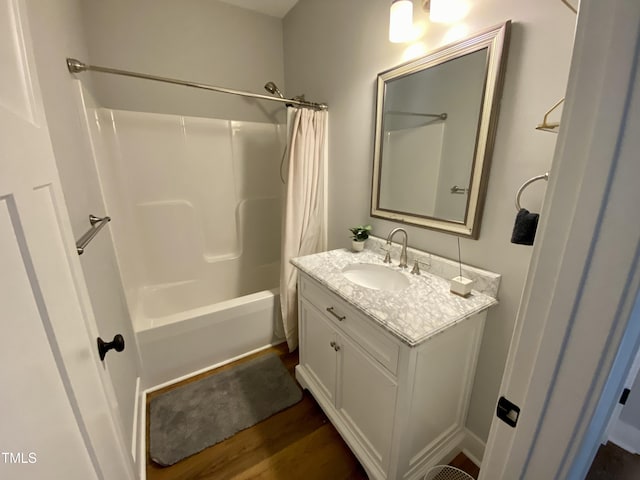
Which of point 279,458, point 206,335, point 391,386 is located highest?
point 391,386

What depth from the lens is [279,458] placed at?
1247 mm

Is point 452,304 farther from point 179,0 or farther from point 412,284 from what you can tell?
point 179,0

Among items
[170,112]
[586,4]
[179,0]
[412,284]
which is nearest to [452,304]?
[412,284]

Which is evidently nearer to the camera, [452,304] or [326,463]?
[452,304]

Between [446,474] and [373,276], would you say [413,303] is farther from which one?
[446,474]

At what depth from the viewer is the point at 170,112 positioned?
1977 millimetres

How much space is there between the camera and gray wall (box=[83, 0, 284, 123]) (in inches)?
67.8

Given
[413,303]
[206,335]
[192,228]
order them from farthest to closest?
[192,228] < [206,335] < [413,303]

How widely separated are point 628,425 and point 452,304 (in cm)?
109

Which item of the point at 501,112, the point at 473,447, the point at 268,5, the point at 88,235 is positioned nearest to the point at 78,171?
the point at 88,235

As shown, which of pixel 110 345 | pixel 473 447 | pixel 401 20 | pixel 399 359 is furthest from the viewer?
pixel 473 447

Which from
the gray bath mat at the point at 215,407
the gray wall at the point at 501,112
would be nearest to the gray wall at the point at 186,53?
the gray wall at the point at 501,112

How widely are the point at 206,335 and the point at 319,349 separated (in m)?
0.83

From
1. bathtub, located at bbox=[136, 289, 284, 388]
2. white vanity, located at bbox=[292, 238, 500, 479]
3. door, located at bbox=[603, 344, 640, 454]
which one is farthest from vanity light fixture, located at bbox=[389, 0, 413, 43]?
door, located at bbox=[603, 344, 640, 454]
